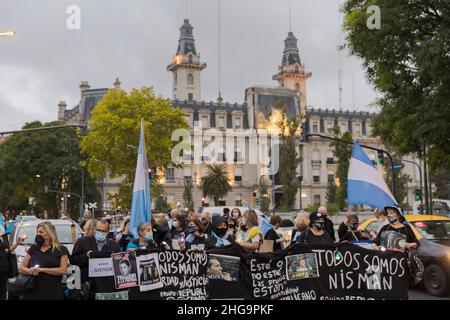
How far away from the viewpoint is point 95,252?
319 inches

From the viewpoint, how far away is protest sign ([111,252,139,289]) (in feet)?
26.3

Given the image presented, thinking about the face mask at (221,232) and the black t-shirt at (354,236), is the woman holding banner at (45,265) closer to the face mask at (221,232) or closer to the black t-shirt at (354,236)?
the face mask at (221,232)

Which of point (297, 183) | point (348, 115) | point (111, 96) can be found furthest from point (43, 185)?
point (348, 115)

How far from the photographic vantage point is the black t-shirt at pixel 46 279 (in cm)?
688

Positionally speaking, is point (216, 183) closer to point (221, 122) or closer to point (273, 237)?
point (221, 122)

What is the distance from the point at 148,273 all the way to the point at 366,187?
168 inches

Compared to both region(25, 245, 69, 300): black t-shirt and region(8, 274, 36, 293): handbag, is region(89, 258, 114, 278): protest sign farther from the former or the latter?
region(8, 274, 36, 293): handbag

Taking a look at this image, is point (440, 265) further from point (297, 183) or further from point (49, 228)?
point (297, 183)

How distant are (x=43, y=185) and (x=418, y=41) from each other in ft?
170

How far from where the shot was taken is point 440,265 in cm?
1127

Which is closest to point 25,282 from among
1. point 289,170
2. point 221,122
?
point 289,170

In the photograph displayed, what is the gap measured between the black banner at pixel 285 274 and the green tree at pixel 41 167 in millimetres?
57592

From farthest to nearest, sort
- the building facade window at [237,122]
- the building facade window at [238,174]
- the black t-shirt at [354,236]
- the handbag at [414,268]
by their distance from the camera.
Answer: the building facade window at [238,174] → the building facade window at [237,122] → the black t-shirt at [354,236] → the handbag at [414,268]

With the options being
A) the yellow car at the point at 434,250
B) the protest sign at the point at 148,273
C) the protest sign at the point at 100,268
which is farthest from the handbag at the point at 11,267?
the yellow car at the point at 434,250
